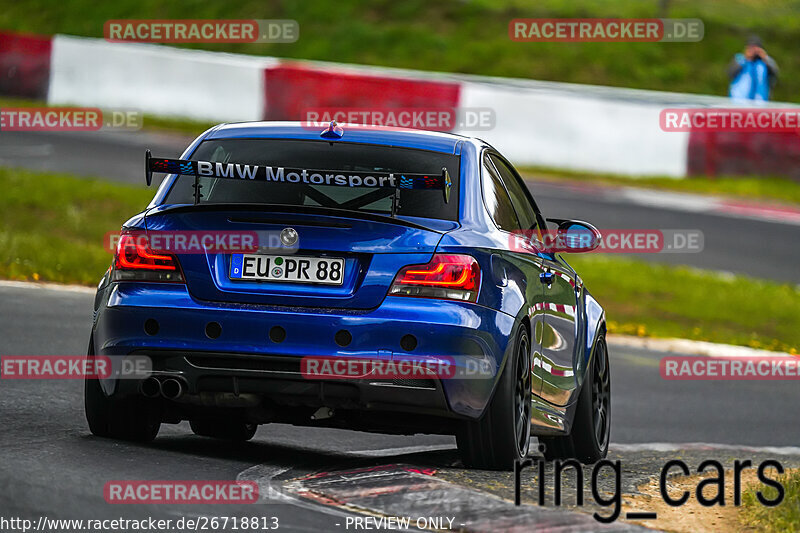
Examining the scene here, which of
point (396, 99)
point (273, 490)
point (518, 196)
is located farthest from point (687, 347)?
point (396, 99)

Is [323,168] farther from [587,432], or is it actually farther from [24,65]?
[24,65]

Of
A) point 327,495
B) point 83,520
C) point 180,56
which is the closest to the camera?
point 83,520

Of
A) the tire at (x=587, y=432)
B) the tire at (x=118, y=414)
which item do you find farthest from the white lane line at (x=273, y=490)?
the tire at (x=587, y=432)

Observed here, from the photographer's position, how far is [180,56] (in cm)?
2920

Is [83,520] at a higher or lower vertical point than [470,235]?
lower

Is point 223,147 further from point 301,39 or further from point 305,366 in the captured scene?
point 301,39

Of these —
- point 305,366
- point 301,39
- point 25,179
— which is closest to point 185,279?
point 305,366

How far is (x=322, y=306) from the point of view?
658 centimetres

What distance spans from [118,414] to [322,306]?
124 cm

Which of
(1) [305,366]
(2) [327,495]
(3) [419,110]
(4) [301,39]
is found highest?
(4) [301,39]

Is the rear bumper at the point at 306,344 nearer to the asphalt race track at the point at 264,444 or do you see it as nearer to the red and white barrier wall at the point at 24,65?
the asphalt race track at the point at 264,444

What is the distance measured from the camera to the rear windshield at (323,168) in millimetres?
6977

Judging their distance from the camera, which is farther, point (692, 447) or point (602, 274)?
point (602, 274)

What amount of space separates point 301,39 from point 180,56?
33.0 feet
